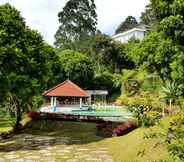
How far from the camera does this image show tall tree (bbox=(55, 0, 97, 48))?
74875mm

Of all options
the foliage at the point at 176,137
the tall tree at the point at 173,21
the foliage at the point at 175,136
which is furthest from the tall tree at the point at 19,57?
the foliage at the point at 176,137

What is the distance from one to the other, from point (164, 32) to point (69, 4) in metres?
55.6

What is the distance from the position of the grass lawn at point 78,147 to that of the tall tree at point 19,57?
2.44 meters

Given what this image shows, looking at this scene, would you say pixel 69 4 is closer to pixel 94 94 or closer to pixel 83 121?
pixel 94 94

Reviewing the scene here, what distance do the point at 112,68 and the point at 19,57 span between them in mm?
39375

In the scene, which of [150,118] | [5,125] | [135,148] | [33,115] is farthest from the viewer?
[5,125]

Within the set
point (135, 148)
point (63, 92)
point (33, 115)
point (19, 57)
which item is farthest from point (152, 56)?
point (135, 148)

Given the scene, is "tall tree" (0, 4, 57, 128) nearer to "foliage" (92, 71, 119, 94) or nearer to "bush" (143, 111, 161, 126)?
"bush" (143, 111, 161, 126)

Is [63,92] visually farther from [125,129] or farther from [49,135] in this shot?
[125,129]

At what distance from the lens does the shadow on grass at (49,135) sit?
58.5 ft

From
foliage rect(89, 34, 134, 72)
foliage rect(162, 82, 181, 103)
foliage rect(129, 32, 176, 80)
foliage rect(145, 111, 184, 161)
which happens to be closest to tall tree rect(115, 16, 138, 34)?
foliage rect(89, 34, 134, 72)

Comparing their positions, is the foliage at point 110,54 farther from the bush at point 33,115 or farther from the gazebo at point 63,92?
the bush at point 33,115

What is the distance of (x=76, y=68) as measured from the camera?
50844 mm

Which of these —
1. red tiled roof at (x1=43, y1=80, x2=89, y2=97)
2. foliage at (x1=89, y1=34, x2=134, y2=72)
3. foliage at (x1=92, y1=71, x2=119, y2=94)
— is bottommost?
red tiled roof at (x1=43, y1=80, x2=89, y2=97)
